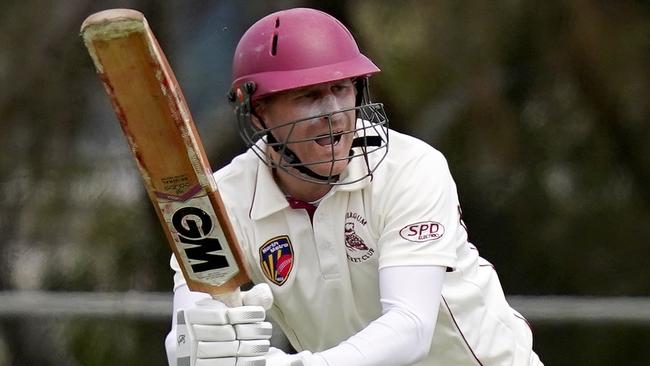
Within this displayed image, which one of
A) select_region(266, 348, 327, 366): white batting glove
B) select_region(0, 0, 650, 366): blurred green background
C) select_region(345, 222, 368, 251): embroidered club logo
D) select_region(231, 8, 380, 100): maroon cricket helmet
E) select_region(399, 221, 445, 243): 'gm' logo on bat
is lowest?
select_region(0, 0, 650, 366): blurred green background

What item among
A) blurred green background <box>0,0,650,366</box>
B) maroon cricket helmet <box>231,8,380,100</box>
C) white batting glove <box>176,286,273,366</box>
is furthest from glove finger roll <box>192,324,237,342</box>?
blurred green background <box>0,0,650,366</box>

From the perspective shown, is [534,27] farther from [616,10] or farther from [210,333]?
[210,333]

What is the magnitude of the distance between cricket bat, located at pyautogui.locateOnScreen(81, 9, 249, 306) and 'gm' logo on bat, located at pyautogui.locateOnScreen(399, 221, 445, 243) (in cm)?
36

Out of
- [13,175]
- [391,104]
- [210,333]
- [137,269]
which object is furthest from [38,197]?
[210,333]

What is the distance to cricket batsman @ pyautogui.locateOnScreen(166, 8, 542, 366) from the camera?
3.00m

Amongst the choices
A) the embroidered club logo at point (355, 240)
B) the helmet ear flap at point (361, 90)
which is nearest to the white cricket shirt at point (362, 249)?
the embroidered club logo at point (355, 240)

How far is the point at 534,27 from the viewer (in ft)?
18.0

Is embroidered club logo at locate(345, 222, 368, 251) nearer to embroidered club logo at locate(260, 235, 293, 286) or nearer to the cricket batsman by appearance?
the cricket batsman

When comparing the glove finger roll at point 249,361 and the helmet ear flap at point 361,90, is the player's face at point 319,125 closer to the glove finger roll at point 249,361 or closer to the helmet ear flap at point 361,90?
the helmet ear flap at point 361,90

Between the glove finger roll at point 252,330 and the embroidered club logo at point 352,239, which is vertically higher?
the glove finger roll at point 252,330

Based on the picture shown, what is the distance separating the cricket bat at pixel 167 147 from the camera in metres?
2.52

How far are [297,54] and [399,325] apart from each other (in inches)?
24.2

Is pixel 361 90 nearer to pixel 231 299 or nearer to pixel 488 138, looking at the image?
pixel 231 299

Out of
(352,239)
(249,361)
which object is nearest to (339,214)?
(352,239)
